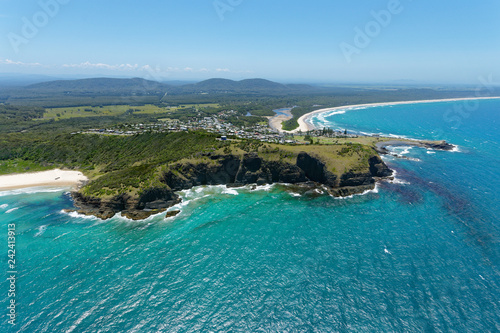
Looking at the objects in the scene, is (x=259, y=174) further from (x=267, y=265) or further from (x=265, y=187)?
(x=267, y=265)

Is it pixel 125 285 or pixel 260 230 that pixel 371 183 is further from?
pixel 125 285

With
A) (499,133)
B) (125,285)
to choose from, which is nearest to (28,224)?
(125,285)

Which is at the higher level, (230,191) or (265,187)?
(265,187)

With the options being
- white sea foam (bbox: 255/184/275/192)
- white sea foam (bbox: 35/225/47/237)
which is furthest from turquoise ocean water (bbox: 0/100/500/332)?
white sea foam (bbox: 255/184/275/192)


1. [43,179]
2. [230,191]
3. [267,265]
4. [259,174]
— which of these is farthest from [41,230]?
[259,174]

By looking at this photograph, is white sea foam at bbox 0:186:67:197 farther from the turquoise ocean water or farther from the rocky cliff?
the rocky cliff
